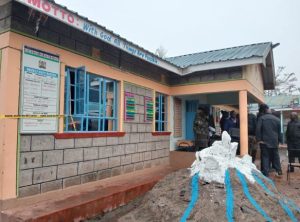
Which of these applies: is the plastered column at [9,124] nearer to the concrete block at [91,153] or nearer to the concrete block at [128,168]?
the concrete block at [91,153]

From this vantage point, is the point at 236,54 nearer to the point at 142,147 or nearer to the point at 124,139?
the point at 142,147

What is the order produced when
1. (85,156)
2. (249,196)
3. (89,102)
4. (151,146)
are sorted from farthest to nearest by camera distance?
(151,146), (89,102), (85,156), (249,196)

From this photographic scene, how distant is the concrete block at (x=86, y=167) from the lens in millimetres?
5043

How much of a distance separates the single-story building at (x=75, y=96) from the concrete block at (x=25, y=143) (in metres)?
0.02

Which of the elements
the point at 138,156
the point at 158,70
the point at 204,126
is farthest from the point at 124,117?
the point at 204,126

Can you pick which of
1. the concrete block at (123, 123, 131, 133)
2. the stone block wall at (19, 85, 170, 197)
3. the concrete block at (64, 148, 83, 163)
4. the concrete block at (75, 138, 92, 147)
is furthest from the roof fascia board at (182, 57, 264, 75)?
the concrete block at (64, 148, 83, 163)

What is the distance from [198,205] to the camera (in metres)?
4.55

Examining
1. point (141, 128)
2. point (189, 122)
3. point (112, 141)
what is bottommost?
point (112, 141)

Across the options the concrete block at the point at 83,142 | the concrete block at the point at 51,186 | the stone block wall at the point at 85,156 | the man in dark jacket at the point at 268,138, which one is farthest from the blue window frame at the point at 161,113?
the concrete block at the point at 51,186

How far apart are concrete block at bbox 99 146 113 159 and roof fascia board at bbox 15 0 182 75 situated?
83.1 inches

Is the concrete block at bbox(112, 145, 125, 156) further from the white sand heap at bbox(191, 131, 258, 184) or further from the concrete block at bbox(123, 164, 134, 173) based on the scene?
the white sand heap at bbox(191, 131, 258, 184)

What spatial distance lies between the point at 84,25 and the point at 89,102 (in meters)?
1.64

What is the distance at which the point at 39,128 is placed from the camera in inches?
167

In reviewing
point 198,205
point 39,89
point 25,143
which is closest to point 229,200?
point 198,205
